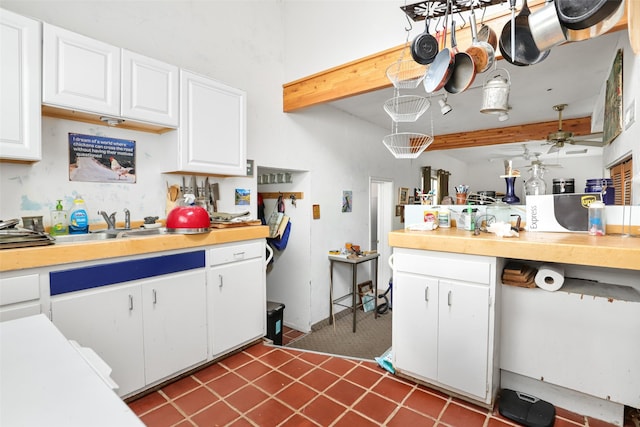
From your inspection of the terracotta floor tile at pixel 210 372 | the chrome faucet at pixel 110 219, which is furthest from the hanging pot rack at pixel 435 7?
the terracotta floor tile at pixel 210 372

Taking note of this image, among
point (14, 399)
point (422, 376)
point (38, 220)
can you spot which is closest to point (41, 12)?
point (38, 220)

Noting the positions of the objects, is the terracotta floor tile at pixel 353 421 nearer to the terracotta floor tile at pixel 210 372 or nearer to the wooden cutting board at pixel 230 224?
the terracotta floor tile at pixel 210 372

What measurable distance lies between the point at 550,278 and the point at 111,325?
2.70m

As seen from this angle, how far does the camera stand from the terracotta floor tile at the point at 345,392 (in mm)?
2050

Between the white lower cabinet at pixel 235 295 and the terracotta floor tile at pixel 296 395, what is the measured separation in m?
0.69

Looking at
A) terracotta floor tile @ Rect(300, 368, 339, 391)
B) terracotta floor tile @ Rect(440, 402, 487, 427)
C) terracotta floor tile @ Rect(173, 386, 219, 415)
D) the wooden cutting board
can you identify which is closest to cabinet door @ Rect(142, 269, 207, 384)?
terracotta floor tile @ Rect(173, 386, 219, 415)

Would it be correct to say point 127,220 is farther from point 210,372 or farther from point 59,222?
point 210,372

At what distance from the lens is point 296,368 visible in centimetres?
242

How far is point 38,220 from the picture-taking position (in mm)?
2016

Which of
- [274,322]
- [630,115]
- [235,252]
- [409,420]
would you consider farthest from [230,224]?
[630,115]

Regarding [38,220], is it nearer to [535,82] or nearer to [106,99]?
[106,99]

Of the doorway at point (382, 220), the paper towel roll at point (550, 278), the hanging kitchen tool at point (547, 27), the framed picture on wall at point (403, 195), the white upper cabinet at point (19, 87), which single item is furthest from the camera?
the framed picture on wall at point (403, 195)

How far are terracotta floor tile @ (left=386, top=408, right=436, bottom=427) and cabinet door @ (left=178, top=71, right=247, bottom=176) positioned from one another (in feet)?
7.32

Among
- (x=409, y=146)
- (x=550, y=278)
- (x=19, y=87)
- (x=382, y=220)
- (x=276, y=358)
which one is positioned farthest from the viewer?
(x=382, y=220)
